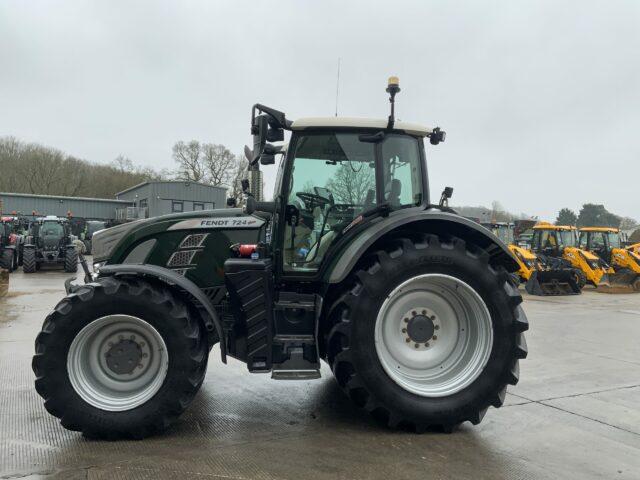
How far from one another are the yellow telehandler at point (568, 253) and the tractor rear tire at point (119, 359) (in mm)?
15427

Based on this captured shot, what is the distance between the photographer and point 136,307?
334cm

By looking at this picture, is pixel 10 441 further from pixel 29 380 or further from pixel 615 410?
pixel 615 410

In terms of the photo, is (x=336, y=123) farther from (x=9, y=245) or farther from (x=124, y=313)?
(x=9, y=245)

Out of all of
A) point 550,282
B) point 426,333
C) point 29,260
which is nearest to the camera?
point 426,333

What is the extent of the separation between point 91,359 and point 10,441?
2.28 feet

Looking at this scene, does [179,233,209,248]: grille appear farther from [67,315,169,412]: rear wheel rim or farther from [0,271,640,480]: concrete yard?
[0,271,640,480]: concrete yard

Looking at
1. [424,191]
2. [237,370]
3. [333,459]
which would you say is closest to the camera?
[333,459]

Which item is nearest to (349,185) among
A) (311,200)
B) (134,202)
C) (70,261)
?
(311,200)

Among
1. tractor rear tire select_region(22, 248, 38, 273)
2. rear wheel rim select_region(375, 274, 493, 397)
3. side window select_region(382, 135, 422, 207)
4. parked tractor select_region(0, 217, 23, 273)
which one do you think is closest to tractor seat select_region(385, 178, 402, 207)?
side window select_region(382, 135, 422, 207)

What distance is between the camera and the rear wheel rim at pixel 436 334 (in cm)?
360

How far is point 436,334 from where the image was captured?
376cm

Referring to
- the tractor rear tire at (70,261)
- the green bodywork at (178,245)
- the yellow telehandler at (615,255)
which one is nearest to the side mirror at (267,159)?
the green bodywork at (178,245)

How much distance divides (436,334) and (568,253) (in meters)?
15.6

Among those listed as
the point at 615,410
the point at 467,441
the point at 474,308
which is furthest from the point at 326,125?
Answer: the point at 615,410
